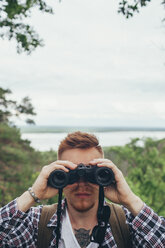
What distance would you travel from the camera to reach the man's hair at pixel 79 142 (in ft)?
5.96

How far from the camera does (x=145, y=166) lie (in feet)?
23.0

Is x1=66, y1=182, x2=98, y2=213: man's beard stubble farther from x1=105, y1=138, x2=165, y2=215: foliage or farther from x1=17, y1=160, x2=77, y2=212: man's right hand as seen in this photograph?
x1=105, y1=138, x2=165, y2=215: foliage

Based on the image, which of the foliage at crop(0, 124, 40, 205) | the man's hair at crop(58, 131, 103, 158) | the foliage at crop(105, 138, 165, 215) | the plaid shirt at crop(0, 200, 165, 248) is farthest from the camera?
the foliage at crop(0, 124, 40, 205)

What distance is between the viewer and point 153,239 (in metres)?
1.67

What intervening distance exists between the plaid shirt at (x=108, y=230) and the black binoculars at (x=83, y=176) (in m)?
0.28

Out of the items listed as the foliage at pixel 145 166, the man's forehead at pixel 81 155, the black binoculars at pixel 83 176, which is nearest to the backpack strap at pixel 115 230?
the black binoculars at pixel 83 176

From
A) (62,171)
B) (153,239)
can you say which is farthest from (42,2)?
(153,239)

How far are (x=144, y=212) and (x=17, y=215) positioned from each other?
0.78 m

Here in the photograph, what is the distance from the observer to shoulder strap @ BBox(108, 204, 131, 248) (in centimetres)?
174

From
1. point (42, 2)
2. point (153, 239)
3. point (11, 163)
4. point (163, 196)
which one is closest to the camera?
point (153, 239)

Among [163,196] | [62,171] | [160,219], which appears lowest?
[163,196]

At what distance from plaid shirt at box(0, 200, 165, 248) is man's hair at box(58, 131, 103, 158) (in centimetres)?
48

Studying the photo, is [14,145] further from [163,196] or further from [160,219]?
[160,219]

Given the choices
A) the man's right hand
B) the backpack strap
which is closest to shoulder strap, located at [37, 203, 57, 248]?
the backpack strap
